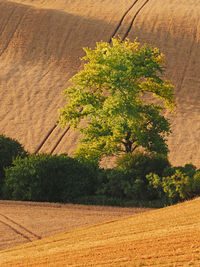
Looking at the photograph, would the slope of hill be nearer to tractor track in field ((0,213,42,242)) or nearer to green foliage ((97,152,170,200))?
green foliage ((97,152,170,200))

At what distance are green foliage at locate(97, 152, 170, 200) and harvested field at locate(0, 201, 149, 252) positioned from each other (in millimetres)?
1642

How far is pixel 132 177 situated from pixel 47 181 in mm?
3021

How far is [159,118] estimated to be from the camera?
67.1 ft

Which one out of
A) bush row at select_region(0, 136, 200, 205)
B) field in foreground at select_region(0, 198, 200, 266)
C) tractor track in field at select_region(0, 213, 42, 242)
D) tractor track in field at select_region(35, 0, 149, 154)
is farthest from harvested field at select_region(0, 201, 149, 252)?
tractor track in field at select_region(35, 0, 149, 154)

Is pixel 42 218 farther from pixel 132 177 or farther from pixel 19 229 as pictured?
pixel 132 177

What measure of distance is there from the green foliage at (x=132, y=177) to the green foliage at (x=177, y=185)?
383 millimetres

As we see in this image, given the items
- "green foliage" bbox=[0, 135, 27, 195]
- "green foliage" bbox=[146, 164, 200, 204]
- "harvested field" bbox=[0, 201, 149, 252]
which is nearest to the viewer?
"harvested field" bbox=[0, 201, 149, 252]

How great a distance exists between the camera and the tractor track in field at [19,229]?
9.70 metres

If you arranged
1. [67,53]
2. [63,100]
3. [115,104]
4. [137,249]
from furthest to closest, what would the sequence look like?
[67,53], [63,100], [115,104], [137,249]

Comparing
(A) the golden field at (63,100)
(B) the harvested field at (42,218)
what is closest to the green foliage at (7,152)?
(B) the harvested field at (42,218)

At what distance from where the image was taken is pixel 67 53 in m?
46.2

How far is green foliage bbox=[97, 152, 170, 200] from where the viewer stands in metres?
16.1

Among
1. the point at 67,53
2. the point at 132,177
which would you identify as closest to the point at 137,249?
the point at 132,177

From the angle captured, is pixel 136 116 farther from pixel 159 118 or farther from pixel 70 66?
pixel 70 66
